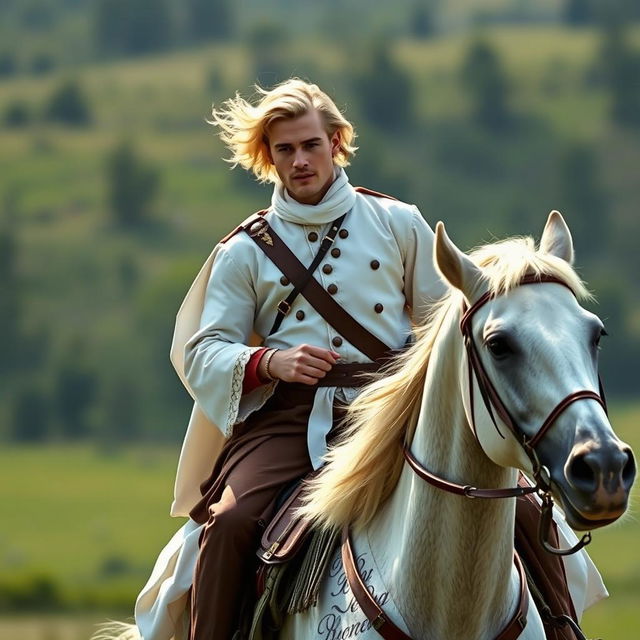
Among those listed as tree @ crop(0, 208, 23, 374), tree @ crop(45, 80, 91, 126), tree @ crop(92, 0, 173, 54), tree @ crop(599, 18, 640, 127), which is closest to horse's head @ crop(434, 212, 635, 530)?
tree @ crop(0, 208, 23, 374)

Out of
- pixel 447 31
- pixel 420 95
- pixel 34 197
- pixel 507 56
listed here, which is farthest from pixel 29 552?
pixel 447 31

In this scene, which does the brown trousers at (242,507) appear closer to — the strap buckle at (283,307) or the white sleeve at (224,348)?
the white sleeve at (224,348)

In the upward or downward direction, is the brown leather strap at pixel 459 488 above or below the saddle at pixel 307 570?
above

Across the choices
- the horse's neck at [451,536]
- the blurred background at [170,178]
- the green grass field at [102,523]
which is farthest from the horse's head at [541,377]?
the blurred background at [170,178]

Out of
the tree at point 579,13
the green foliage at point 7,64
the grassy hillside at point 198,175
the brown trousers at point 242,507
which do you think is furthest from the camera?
the tree at point 579,13

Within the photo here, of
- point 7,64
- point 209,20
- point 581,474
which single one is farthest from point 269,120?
point 209,20

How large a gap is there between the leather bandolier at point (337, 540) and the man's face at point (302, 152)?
0.49 meters

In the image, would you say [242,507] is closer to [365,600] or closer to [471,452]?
[365,600]

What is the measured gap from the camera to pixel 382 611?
629 cm

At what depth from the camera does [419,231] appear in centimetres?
780

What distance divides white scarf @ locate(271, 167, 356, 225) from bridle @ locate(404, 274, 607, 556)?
5.90ft

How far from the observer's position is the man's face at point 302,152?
7703 mm

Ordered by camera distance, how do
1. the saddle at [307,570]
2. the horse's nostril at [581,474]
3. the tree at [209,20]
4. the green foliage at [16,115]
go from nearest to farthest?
the horse's nostril at [581,474], the saddle at [307,570], the green foliage at [16,115], the tree at [209,20]

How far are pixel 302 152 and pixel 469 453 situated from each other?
7.06 feet
